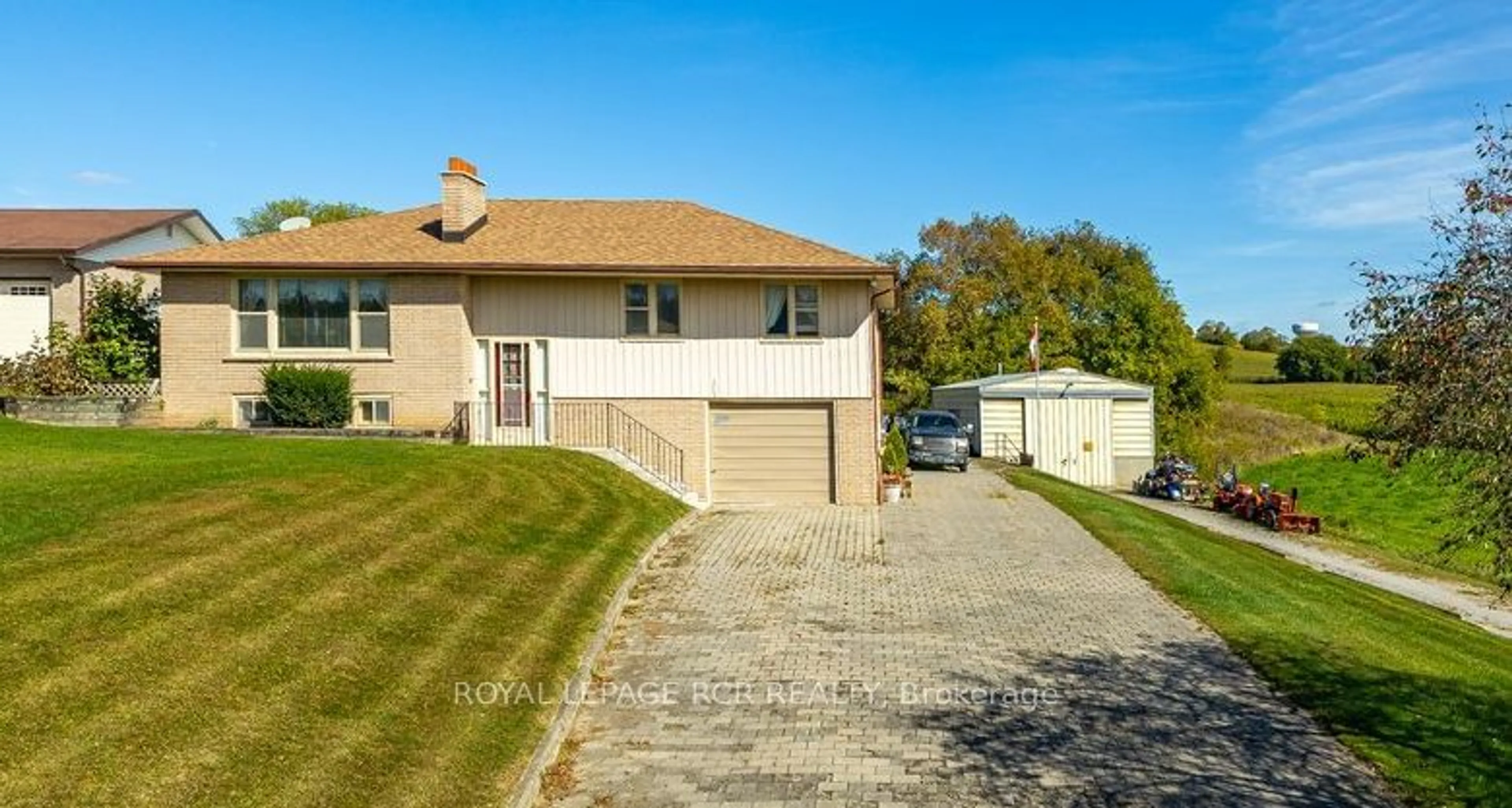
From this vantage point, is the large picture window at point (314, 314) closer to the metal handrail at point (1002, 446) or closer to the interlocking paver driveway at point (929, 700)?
the interlocking paver driveway at point (929, 700)

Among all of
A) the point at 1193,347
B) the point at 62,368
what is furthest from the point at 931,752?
the point at 1193,347

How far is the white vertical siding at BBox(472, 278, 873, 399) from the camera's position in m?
21.7

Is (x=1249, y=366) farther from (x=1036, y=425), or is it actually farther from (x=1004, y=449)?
(x=1004, y=449)

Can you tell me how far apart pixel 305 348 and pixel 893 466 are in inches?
509

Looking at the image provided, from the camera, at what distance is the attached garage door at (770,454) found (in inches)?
864

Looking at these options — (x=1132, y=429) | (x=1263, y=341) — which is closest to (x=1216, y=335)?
(x=1263, y=341)

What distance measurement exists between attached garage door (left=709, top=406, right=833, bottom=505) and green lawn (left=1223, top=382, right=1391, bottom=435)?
1477 inches

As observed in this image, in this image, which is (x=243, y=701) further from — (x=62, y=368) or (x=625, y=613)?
(x=62, y=368)

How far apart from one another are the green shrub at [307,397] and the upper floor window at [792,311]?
8.79m

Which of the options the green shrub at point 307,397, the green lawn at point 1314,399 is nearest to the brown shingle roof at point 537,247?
the green shrub at point 307,397

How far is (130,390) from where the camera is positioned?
21156 millimetres

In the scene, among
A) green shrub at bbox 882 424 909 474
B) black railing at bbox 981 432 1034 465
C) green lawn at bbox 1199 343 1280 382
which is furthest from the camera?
green lawn at bbox 1199 343 1280 382

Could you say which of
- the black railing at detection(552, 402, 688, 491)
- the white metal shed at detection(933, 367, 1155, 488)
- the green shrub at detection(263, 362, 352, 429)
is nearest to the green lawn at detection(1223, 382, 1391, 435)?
→ the white metal shed at detection(933, 367, 1155, 488)

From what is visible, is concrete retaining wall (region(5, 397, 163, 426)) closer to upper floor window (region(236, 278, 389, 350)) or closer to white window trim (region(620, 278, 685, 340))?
upper floor window (region(236, 278, 389, 350))
